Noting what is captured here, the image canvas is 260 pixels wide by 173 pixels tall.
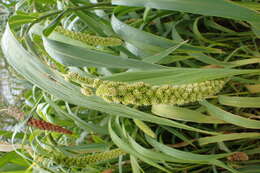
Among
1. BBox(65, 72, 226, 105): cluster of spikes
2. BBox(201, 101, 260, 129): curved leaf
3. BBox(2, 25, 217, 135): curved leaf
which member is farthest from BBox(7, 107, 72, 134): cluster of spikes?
BBox(201, 101, 260, 129): curved leaf

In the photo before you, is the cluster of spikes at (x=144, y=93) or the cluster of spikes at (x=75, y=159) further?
the cluster of spikes at (x=75, y=159)

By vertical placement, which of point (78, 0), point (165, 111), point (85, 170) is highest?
point (78, 0)

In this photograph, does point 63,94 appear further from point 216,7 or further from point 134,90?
point 216,7

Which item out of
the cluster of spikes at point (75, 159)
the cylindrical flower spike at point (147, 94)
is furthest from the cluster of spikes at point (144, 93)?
the cluster of spikes at point (75, 159)

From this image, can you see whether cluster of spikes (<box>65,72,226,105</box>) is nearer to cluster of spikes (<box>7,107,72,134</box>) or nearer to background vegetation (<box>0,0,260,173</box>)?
background vegetation (<box>0,0,260,173</box>)

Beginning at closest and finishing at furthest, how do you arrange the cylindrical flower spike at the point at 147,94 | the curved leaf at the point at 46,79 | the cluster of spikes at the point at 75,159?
the cylindrical flower spike at the point at 147,94
the curved leaf at the point at 46,79
the cluster of spikes at the point at 75,159

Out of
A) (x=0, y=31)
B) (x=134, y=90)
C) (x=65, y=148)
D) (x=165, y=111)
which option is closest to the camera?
(x=134, y=90)

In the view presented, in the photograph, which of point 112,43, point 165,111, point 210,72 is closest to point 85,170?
point 165,111

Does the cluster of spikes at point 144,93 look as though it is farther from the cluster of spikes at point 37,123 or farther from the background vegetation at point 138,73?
the cluster of spikes at point 37,123
